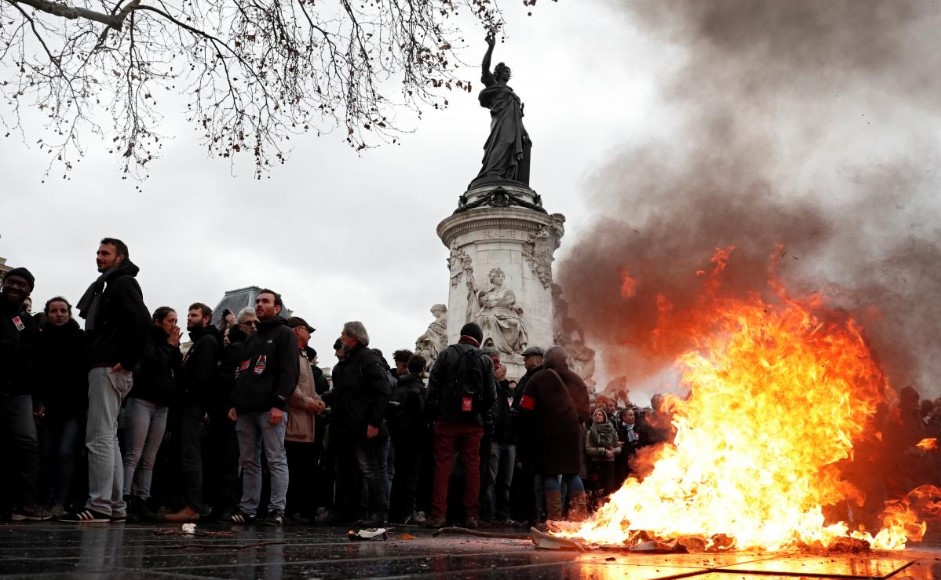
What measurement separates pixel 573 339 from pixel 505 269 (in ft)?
10.0

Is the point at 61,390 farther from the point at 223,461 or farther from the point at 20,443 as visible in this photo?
the point at 223,461

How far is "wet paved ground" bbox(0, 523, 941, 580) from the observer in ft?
10.4

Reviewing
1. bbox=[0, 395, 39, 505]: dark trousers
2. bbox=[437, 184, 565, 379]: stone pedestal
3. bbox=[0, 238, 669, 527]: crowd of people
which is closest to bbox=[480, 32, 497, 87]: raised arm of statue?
bbox=[437, 184, 565, 379]: stone pedestal

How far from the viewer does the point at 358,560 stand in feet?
12.5

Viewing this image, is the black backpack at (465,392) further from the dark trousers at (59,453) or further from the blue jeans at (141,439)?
the dark trousers at (59,453)

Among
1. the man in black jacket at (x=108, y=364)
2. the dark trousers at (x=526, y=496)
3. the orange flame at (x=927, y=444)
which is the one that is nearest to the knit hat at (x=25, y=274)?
the man in black jacket at (x=108, y=364)

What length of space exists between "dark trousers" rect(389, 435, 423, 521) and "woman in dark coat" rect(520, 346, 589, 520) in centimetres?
159

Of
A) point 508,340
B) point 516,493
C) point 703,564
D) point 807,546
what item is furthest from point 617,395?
point 703,564

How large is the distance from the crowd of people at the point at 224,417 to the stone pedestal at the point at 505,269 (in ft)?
26.4

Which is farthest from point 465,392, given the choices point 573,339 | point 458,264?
point 573,339

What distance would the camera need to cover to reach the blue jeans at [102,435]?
646 centimetres

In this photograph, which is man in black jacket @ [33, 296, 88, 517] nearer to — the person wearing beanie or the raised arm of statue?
the person wearing beanie

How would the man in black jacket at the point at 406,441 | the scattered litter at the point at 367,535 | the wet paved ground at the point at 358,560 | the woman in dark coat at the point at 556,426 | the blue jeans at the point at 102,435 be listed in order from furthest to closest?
1. the man in black jacket at the point at 406,441
2. the woman in dark coat at the point at 556,426
3. the blue jeans at the point at 102,435
4. the scattered litter at the point at 367,535
5. the wet paved ground at the point at 358,560

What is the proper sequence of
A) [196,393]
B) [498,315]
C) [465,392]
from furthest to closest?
[498,315], [196,393], [465,392]
